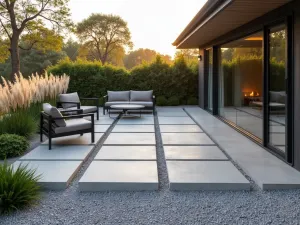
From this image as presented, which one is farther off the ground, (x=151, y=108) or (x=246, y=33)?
(x=246, y=33)

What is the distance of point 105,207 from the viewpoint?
12.1 ft

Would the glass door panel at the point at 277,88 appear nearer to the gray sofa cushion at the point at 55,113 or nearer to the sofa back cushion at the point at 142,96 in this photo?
the gray sofa cushion at the point at 55,113

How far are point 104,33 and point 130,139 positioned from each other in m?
30.6

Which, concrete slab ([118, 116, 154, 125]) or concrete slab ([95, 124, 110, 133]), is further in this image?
concrete slab ([118, 116, 154, 125])

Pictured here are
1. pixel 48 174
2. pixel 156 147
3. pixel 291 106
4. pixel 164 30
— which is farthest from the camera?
pixel 164 30

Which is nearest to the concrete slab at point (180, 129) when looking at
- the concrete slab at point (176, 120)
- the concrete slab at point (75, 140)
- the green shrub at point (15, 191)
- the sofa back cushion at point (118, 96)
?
the concrete slab at point (176, 120)

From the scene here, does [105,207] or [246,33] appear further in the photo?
[246,33]

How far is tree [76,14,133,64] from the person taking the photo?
3562 centimetres

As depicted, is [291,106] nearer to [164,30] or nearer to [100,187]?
[100,187]

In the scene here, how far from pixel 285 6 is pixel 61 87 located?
635 cm

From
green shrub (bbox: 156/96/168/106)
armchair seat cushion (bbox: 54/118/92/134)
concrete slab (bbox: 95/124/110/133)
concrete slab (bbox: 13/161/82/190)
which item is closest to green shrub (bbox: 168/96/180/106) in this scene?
green shrub (bbox: 156/96/168/106)

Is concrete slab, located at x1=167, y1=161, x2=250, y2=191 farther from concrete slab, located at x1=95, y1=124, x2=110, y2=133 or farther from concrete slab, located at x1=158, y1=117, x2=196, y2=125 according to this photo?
concrete slab, located at x1=158, y1=117, x2=196, y2=125

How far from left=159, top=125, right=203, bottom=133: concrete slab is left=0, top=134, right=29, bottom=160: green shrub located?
3329mm

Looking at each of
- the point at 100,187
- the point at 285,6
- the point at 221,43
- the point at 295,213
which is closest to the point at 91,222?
the point at 100,187
